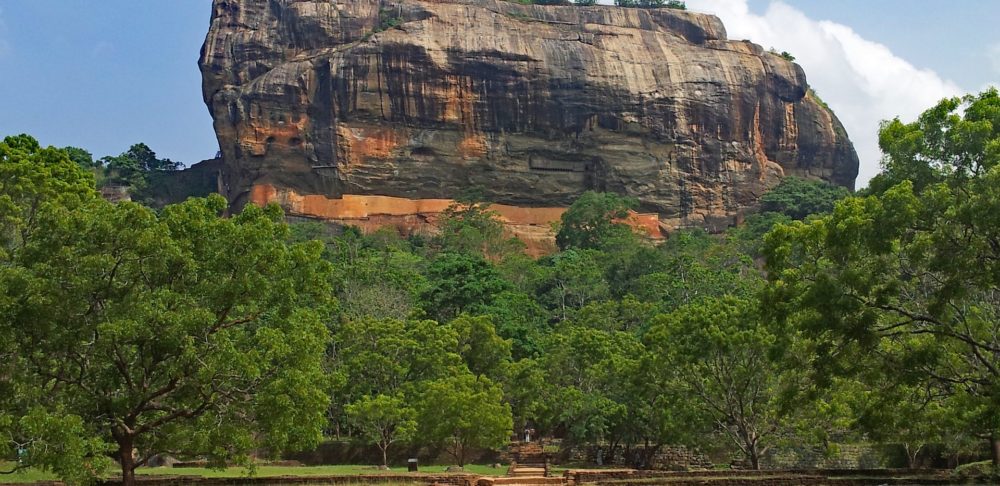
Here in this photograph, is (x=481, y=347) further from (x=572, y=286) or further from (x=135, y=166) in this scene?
(x=135, y=166)

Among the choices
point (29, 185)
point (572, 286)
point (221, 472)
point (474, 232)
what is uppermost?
point (29, 185)

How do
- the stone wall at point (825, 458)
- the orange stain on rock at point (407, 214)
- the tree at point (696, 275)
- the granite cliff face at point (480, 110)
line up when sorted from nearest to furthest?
the stone wall at point (825, 458) < the tree at point (696, 275) < the granite cliff face at point (480, 110) < the orange stain on rock at point (407, 214)

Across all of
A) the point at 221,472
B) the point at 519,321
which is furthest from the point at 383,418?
the point at 519,321

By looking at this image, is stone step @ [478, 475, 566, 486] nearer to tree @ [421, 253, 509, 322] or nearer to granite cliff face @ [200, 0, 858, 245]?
tree @ [421, 253, 509, 322]

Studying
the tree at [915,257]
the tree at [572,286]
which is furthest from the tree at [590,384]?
the tree at [572,286]

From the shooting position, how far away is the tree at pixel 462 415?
96.2 ft

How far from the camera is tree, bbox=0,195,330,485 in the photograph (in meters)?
17.2

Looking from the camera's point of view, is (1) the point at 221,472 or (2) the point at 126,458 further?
(1) the point at 221,472

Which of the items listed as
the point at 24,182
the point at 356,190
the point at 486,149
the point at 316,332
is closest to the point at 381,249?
the point at 356,190

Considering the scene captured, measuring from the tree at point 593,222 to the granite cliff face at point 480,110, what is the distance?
11.0 ft

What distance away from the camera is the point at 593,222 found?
6712 centimetres

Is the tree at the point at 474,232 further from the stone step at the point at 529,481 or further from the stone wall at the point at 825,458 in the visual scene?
the stone step at the point at 529,481

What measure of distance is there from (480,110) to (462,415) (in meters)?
42.4

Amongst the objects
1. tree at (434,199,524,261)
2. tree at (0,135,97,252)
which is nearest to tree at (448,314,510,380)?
tree at (0,135,97,252)
